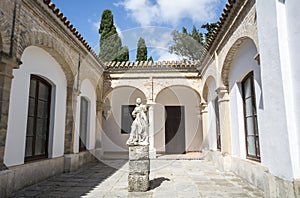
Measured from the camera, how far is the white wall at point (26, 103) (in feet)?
15.4

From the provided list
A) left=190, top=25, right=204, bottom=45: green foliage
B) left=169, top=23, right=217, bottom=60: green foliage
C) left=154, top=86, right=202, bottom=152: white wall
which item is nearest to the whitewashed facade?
left=154, top=86, right=202, bottom=152: white wall

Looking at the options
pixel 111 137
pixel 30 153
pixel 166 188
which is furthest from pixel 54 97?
pixel 111 137

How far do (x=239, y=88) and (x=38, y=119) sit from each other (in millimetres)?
5474

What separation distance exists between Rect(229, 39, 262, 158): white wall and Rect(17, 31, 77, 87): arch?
4.91 m

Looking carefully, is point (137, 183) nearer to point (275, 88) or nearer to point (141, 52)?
point (275, 88)

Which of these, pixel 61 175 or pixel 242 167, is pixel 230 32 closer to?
pixel 242 167

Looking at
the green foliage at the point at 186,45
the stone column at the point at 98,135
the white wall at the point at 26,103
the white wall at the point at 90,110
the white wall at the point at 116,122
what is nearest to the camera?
the white wall at the point at 26,103

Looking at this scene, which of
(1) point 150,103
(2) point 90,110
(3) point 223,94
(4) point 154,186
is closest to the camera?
(4) point 154,186

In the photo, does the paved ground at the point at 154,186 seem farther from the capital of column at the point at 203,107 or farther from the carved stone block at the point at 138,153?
the capital of column at the point at 203,107

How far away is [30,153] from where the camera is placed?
5441mm

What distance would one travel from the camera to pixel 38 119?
5.84 m

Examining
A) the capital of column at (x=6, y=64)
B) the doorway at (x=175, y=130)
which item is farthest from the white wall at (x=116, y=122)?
→ the capital of column at (x=6, y=64)

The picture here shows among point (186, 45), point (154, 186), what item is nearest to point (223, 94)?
point (154, 186)

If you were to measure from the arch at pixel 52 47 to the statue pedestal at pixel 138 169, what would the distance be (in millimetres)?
3049
